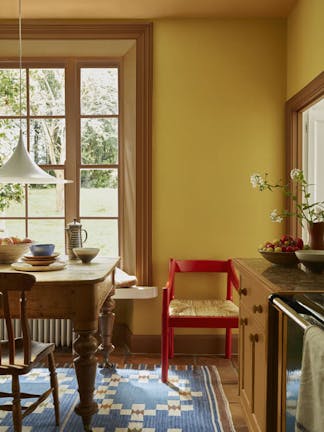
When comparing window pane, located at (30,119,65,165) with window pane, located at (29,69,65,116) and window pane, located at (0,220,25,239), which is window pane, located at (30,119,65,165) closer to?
window pane, located at (29,69,65,116)

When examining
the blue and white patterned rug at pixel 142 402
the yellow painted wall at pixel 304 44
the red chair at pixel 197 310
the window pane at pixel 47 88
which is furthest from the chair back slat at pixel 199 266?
the window pane at pixel 47 88

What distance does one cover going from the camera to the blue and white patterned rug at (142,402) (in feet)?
9.17

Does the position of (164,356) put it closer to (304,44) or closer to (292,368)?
(292,368)

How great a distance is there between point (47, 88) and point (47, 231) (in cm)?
129

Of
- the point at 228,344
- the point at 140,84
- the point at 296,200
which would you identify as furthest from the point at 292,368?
the point at 140,84

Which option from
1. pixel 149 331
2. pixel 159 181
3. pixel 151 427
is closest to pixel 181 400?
pixel 151 427

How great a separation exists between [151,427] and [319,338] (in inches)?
68.2

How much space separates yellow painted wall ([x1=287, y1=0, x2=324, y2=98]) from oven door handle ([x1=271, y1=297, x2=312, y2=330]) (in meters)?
2.02

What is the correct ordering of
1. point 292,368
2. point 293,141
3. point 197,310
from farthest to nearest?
point 293,141
point 197,310
point 292,368

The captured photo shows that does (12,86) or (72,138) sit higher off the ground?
(12,86)

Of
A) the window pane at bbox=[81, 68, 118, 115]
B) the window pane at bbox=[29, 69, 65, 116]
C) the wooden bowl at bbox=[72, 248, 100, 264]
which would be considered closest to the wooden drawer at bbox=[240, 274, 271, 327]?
the wooden bowl at bbox=[72, 248, 100, 264]

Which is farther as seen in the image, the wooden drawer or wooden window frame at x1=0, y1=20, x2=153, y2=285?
wooden window frame at x1=0, y1=20, x2=153, y2=285

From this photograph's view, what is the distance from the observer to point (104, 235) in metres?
4.37

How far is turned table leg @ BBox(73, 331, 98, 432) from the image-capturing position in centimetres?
255
